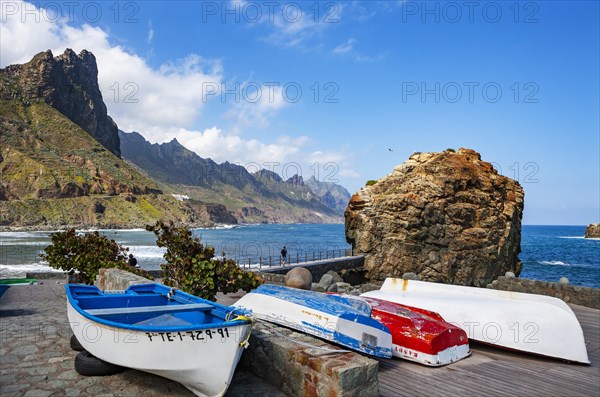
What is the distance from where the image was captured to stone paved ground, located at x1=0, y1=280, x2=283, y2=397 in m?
5.64

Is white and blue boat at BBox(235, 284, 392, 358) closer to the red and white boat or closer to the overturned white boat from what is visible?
the red and white boat

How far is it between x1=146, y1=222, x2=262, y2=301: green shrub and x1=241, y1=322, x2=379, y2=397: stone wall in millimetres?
3634

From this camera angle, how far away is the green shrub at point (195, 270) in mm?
9898

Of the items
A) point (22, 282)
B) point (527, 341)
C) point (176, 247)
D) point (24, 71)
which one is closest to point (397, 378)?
point (527, 341)

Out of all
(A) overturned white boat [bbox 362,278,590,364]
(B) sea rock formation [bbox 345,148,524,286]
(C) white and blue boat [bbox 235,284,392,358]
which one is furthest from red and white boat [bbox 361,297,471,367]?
(B) sea rock formation [bbox 345,148,524,286]

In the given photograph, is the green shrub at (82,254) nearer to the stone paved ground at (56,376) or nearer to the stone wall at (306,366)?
the stone paved ground at (56,376)

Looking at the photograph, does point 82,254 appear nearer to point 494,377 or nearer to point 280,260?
point 494,377

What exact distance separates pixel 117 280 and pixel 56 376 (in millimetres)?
4415

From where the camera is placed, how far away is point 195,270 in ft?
32.6

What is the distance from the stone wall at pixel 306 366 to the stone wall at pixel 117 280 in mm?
3866

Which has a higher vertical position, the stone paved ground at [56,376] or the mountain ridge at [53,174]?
the mountain ridge at [53,174]

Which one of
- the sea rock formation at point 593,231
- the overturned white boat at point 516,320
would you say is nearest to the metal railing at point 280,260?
the overturned white boat at point 516,320

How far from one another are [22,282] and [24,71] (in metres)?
194

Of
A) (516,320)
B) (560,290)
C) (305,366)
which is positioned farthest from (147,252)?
(305,366)
